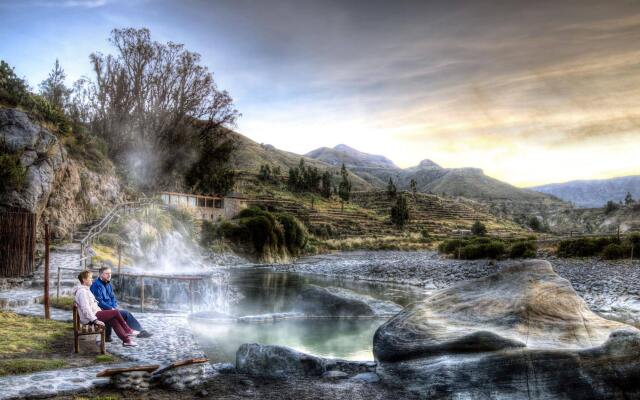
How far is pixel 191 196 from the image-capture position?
5475cm

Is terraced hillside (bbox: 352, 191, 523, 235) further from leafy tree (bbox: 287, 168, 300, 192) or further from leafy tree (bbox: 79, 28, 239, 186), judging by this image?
leafy tree (bbox: 79, 28, 239, 186)

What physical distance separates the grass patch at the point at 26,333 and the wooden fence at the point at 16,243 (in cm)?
651

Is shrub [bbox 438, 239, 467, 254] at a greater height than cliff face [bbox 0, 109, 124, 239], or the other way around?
cliff face [bbox 0, 109, 124, 239]

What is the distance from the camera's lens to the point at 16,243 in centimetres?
1998

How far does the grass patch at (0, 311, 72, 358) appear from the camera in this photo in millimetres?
10516

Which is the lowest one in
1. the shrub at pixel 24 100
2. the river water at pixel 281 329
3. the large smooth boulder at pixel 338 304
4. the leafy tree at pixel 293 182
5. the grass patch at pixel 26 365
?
the river water at pixel 281 329

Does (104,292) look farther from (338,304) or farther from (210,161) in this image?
(210,161)

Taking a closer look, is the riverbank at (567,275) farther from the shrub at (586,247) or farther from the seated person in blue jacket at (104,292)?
the seated person in blue jacket at (104,292)

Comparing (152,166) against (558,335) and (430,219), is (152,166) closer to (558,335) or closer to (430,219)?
(558,335)

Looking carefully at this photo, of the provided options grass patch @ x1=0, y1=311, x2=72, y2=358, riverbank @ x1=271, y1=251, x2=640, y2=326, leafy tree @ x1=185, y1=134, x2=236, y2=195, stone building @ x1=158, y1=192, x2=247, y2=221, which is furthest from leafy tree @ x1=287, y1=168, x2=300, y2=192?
Answer: grass patch @ x1=0, y1=311, x2=72, y2=358

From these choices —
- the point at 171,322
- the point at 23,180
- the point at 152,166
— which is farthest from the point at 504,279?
the point at 152,166

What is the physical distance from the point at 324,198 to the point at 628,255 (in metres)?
83.1

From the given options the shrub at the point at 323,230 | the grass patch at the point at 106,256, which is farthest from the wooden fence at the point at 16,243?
the shrub at the point at 323,230

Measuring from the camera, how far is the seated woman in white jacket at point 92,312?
10.9 metres
